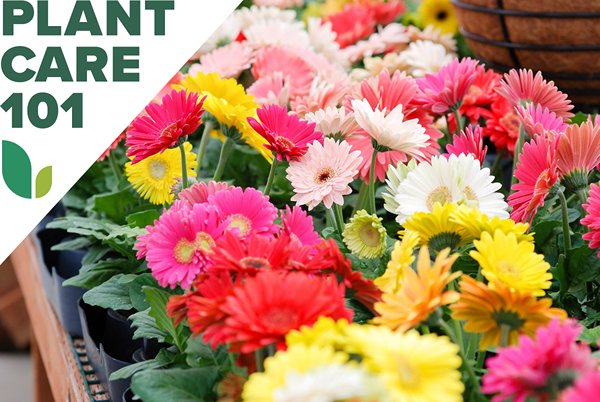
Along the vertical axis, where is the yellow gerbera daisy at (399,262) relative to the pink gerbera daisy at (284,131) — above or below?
below

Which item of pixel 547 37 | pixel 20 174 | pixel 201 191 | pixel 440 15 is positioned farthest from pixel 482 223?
pixel 440 15

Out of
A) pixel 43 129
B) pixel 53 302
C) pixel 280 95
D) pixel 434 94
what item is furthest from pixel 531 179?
pixel 43 129

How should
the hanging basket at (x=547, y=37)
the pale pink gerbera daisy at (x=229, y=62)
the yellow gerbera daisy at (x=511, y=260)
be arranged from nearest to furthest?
the yellow gerbera daisy at (x=511, y=260) < the hanging basket at (x=547, y=37) < the pale pink gerbera daisy at (x=229, y=62)

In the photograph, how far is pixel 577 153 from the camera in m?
0.54

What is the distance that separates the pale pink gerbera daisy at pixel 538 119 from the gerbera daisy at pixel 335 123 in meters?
0.15

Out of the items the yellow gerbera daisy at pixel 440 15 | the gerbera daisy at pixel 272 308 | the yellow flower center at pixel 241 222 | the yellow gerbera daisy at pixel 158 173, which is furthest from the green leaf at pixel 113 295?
the yellow gerbera daisy at pixel 440 15

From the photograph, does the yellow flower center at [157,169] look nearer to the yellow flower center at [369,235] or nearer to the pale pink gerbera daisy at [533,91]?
the yellow flower center at [369,235]

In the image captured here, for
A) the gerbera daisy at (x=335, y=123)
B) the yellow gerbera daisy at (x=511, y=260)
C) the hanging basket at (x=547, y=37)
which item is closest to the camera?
the yellow gerbera daisy at (x=511, y=260)

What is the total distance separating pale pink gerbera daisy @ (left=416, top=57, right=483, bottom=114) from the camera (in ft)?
2.24

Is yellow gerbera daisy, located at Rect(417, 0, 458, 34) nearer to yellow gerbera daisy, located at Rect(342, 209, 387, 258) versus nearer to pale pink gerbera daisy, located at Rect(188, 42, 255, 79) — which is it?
pale pink gerbera daisy, located at Rect(188, 42, 255, 79)

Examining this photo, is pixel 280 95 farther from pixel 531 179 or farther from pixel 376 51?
pixel 376 51

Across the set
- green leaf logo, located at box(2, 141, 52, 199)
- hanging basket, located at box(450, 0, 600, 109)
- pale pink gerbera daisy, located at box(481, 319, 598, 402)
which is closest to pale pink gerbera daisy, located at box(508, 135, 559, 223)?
pale pink gerbera daisy, located at box(481, 319, 598, 402)

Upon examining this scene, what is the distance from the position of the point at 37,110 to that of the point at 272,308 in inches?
34.8

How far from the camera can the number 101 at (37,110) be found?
1.10 m
